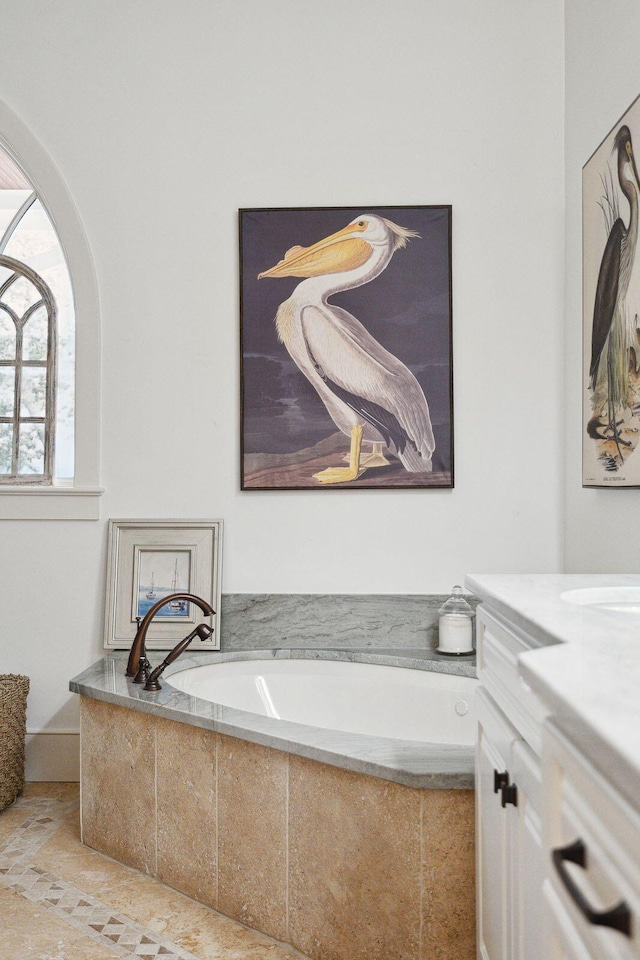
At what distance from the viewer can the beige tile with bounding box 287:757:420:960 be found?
162 cm

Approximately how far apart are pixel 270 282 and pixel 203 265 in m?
0.27

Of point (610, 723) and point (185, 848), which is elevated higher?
point (610, 723)

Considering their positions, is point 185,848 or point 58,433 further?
point 58,433

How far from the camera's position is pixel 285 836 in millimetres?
1834

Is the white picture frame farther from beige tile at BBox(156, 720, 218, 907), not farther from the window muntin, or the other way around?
beige tile at BBox(156, 720, 218, 907)

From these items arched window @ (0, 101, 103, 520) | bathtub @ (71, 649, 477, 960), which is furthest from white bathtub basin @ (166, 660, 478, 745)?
arched window @ (0, 101, 103, 520)

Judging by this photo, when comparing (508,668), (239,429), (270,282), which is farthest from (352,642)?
(508,668)

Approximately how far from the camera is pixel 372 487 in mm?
2881

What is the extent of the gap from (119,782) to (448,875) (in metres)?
1.09

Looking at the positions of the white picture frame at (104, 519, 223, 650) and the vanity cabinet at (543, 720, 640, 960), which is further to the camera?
the white picture frame at (104, 519, 223, 650)

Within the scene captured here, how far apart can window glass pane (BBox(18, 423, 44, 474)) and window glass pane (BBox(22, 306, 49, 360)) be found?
0.93 feet

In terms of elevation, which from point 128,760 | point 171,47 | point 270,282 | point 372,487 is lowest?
point 128,760

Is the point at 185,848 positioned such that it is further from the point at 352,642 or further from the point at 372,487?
the point at 372,487

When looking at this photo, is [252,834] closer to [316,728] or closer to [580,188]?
[316,728]
